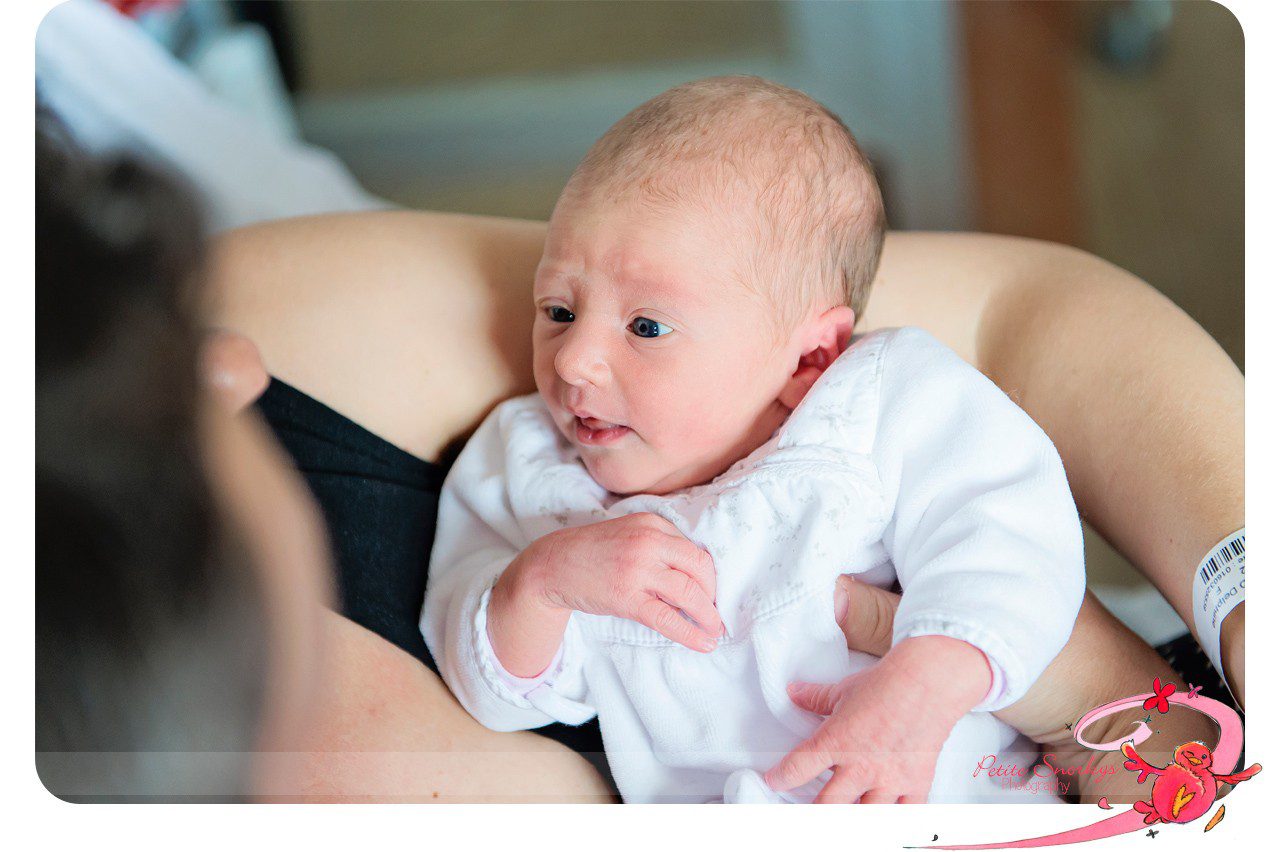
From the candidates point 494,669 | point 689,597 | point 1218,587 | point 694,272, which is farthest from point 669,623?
point 1218,587

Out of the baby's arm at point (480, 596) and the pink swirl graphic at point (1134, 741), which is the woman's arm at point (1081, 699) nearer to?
the pink swirl graphic at point (1134, 741)

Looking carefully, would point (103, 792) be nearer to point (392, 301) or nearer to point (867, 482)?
point (392, 301)

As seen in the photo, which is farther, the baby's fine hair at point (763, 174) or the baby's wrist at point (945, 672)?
the baby's fine hair at point (763, 174)

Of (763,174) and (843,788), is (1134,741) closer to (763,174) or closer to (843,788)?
(843,788)

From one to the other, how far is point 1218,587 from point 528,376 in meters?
0.53

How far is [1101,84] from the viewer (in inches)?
34.0

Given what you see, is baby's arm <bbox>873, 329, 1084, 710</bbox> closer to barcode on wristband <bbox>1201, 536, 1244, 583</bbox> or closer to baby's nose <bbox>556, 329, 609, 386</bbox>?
barcode on wristband <bbox>1201, 536, 1244, 583</bbox>

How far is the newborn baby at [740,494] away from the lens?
69 centimetres

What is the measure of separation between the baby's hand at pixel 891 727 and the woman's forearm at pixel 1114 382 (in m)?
0.21

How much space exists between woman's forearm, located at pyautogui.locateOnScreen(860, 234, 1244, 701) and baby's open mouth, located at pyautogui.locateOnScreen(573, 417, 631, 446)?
0.78ft

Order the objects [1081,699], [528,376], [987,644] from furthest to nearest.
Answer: [528,376] < [1081,699] < [987,644]

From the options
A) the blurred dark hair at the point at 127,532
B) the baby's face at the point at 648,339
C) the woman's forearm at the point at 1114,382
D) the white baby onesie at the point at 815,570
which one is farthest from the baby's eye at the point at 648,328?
the blurred dark hair at the point at 127,532

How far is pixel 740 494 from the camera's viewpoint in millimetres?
748

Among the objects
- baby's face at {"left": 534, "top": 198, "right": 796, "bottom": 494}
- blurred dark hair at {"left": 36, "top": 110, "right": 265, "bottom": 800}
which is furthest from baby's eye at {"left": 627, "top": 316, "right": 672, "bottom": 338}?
blurred dark hair at {"left": 36, "top": 110, "right": 265, "bottom": 800}
